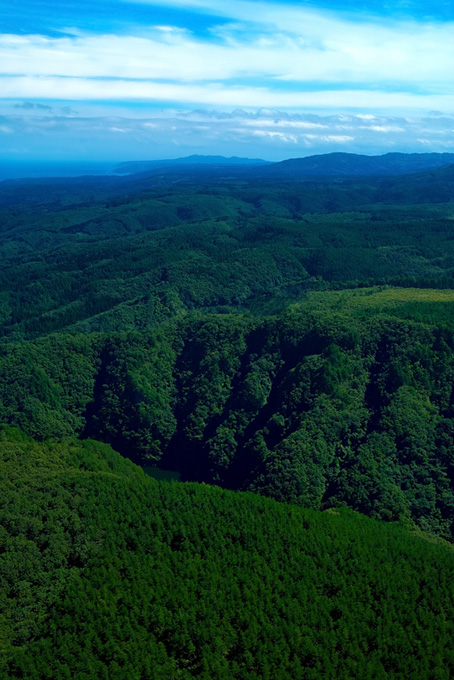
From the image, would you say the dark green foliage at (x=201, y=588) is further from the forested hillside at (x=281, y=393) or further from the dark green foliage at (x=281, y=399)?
the forested hillside at (x=281, y=393)

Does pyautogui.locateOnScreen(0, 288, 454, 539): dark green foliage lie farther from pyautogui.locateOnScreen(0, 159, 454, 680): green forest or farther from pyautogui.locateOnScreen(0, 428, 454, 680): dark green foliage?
pyautogui.locateOnScreen(0, 428, 454, 680): dark green foliage

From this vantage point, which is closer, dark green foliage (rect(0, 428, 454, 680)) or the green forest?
dark green foliage (rect(0, 428, 454, 680))

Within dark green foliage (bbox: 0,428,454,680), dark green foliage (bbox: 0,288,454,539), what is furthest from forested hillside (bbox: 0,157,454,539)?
dark green foliage (bbox: 0,428,454,680)

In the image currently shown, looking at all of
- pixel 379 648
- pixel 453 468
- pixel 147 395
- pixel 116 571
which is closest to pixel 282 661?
pixel 379 648

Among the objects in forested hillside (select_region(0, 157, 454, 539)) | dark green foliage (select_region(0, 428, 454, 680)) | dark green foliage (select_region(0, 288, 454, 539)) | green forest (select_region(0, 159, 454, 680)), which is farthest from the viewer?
forested hillside (select_region(0, 157, 454, 539))

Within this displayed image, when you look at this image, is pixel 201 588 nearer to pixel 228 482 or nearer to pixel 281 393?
pixel 228 482
